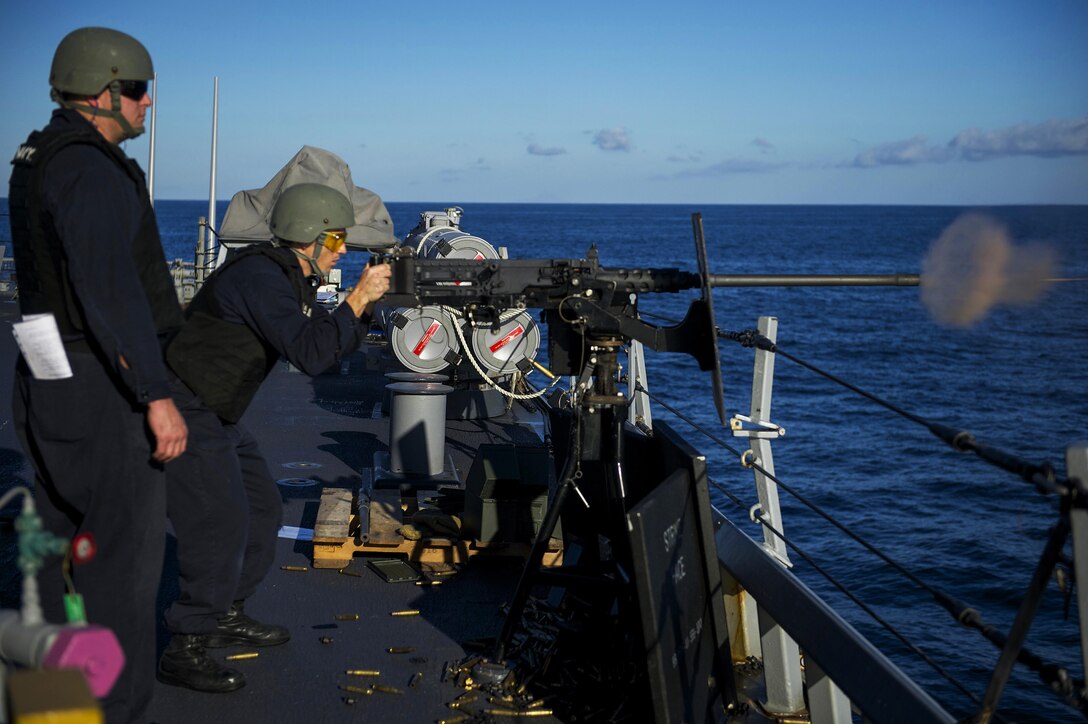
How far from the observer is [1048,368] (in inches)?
1873

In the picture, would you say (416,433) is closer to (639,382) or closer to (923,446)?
(639,382)

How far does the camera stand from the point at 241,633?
5191mm

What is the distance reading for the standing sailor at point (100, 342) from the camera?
3484 mm

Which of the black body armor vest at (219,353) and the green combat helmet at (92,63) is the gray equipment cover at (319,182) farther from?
the green combat helmet at (92,63)

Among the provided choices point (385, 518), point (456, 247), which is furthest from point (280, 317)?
point (456, 247)

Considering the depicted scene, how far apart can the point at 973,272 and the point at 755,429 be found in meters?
1.15

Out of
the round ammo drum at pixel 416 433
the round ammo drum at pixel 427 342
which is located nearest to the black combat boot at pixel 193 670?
the round ammo drum at pixel 416 433

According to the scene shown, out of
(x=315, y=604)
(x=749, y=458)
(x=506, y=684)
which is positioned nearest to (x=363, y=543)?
(x=315, y=604)

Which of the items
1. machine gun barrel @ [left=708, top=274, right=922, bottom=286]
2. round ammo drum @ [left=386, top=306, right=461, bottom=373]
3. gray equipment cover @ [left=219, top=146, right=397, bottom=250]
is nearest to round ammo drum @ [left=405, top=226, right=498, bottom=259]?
gray equipment cover @ [left=219, top=146, right=397, bottom=250]

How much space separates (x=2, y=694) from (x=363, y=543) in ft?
14.0

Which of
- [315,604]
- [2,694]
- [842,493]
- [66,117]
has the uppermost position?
[66,117]

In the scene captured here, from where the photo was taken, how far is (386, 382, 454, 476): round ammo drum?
844 cm

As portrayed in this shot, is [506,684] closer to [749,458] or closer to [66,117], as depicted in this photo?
[749,458]

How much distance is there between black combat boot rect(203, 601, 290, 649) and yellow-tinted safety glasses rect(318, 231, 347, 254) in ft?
5.52
